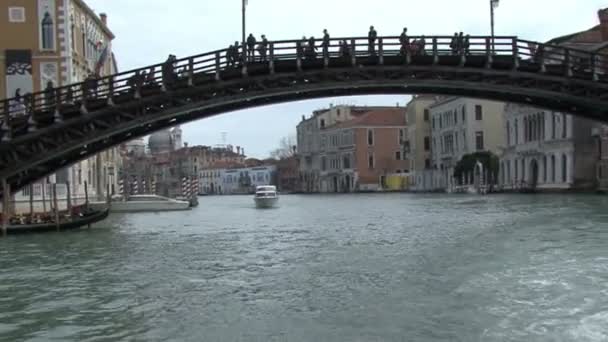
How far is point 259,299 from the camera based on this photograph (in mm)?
9648

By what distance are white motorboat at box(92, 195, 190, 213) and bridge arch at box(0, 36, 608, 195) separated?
687 inches

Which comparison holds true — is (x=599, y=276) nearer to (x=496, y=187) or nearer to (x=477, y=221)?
(x=477, y=221)

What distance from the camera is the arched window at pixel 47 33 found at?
31078 millimetres

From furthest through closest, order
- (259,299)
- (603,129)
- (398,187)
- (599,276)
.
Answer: (398,187) → (603,129) → (599,276) → (259,299)

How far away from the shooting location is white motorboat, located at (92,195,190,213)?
40.5 m

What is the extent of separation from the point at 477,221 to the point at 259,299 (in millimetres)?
14308

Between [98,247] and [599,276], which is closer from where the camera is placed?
[599,276]

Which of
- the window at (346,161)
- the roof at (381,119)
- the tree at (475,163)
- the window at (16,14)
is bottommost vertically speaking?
the tree at (475,163)

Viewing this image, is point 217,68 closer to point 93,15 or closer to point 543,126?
point 93,15

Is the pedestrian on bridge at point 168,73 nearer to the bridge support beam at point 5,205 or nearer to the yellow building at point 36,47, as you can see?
the bridge support beam at point 5,205

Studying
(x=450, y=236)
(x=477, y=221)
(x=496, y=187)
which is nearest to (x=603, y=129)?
(x=496, y=187)

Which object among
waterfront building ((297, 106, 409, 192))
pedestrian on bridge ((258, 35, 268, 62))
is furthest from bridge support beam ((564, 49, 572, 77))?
waterfront building ((297, 106, 409, 192))

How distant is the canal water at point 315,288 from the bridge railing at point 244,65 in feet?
10.5

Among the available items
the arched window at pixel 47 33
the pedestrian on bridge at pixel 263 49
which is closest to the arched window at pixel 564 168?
the arched window at pixel 47 33
